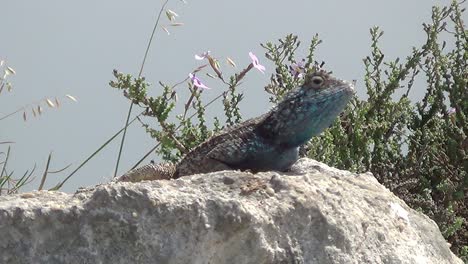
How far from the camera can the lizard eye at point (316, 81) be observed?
292 centimetres

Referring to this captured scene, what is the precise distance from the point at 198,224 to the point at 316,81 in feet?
3.06

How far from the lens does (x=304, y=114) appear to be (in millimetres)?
2896

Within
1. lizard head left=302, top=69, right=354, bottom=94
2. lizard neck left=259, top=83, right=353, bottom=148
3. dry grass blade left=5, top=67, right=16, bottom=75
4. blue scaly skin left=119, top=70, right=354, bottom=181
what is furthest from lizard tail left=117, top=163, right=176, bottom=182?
dry grass blade left=5, top=67, right=16, bottom=75

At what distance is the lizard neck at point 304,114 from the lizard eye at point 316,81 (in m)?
0.02

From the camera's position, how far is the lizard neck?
2.89m

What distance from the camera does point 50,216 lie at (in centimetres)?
208

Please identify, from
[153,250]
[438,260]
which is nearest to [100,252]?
[153,250]

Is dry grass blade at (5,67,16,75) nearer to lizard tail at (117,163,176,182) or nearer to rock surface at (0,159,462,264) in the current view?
lizard tail at (117,163,176,182)

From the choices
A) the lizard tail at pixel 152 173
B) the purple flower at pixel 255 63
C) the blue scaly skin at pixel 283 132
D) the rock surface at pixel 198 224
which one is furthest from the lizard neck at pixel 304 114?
the purple flower at pixel 255 63

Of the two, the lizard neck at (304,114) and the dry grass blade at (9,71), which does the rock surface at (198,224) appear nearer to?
the lizard neck at (304,114)

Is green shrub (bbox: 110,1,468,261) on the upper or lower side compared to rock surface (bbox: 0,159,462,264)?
upper

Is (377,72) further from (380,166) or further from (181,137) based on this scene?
(181,137)

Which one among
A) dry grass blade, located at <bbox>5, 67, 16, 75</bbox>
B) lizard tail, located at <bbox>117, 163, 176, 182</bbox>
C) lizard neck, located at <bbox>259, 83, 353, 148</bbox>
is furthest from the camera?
dry grass blade, located at <bbox>5, 67, 16, 75</bbox>

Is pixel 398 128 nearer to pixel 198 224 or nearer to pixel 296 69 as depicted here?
pixel 296 69
